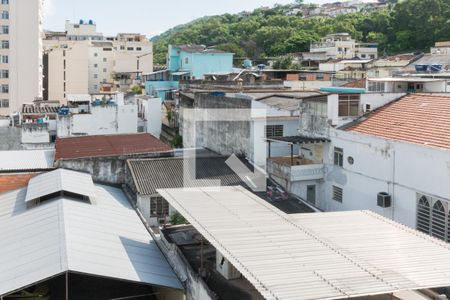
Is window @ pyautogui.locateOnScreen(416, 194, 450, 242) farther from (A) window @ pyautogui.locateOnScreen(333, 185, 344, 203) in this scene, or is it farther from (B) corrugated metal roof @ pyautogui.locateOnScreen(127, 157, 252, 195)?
(B) corrugated metal roof @ pyautogui.locateOnScreen(127, 157, 252, 195)

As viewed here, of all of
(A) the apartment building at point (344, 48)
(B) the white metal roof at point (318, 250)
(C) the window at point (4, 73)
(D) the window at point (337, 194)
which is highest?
(A) the apartment building at point (344, 48)

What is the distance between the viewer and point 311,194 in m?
21.5

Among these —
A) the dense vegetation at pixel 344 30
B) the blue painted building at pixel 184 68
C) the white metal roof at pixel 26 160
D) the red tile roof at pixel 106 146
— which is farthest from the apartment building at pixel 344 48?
the white metal roof at pixel 26 160

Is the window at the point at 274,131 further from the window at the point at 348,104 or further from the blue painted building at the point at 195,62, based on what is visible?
the blue painted building at the point at 195,62

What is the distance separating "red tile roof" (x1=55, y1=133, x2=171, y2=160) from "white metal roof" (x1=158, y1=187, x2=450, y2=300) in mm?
10646

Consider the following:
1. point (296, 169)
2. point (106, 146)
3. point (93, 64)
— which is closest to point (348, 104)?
point (296, 169)

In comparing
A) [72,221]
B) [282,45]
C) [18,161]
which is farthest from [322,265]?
[282,45]

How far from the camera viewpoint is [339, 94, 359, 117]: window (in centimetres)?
2066

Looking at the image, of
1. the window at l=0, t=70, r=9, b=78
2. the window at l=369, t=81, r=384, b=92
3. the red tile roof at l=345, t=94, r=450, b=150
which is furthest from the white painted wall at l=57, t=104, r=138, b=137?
the red tile roof at l=345, t=94, r=450, b=150

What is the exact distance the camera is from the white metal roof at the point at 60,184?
17.8 meters

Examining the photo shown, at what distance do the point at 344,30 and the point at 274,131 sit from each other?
57382 mm

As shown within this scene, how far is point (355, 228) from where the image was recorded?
11.6 m

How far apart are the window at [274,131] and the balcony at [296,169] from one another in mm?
1808

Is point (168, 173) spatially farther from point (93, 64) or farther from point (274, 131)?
point (93, 64)
